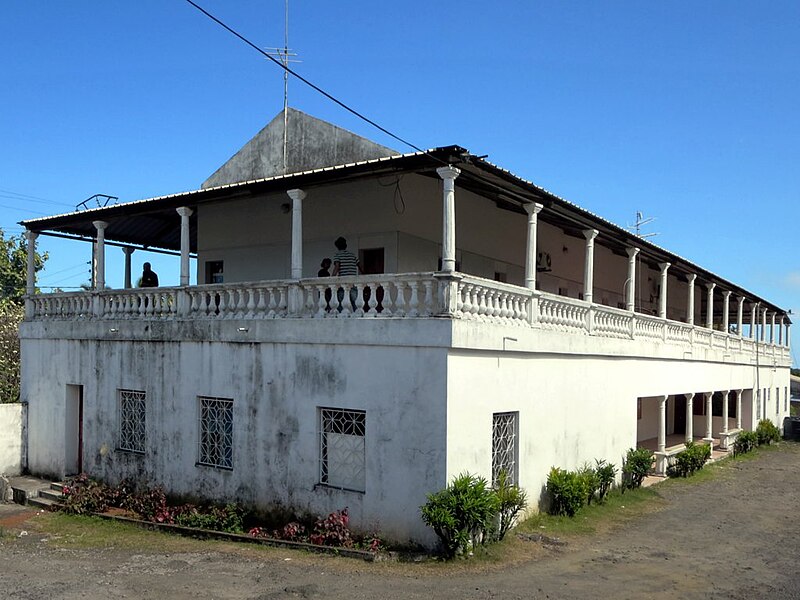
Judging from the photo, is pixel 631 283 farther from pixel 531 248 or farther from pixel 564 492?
pixel 564 492

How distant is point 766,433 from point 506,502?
66.3ft

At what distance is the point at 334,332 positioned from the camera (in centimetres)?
1134

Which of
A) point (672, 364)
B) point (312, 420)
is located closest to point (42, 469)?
point (312, 420)

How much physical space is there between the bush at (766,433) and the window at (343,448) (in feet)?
66.4

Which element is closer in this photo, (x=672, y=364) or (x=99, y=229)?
(x=99, y=229)

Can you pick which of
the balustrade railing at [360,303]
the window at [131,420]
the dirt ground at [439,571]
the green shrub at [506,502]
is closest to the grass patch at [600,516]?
the dirt ground at [439,571]

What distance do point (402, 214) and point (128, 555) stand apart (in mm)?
7695

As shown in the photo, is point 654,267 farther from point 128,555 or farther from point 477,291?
point 128,555

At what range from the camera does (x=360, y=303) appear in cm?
1120

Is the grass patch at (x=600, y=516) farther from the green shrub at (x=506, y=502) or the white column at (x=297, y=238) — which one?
the white column at (x=297, y=238)

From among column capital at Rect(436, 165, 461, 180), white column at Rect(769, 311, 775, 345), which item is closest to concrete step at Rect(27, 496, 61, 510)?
column capital at Rect(436, 165, 461, 180)

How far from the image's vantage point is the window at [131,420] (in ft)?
47.5

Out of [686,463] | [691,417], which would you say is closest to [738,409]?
[691,417]

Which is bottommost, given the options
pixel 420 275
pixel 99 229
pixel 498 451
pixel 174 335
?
pixel 498 451
